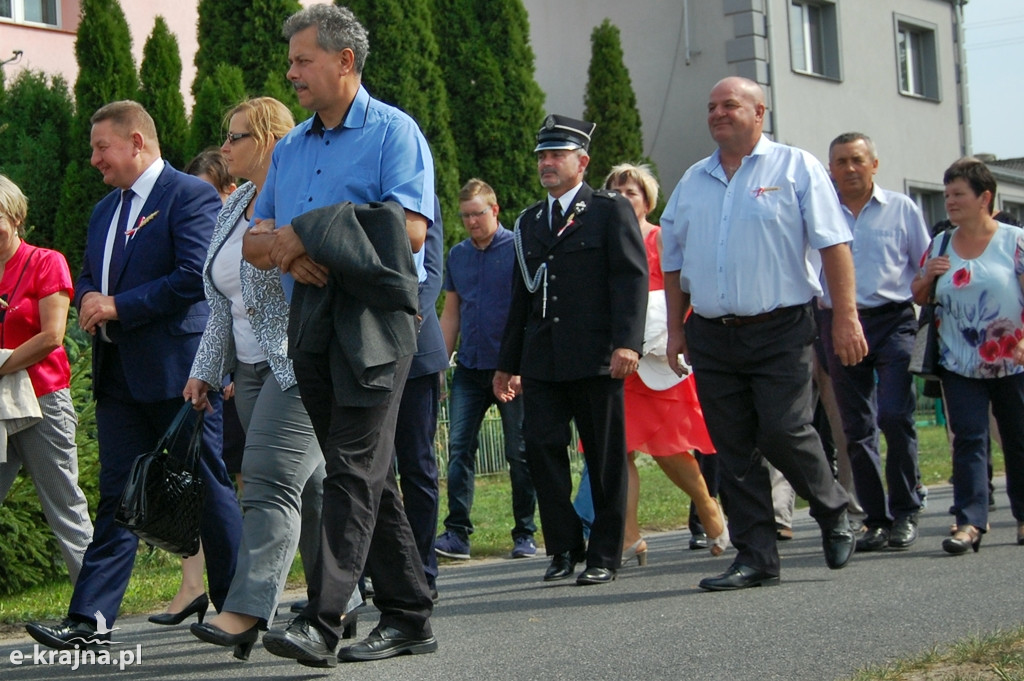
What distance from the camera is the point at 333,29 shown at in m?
4.96

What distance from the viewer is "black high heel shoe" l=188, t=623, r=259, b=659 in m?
4.70

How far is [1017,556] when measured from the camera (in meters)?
7.12

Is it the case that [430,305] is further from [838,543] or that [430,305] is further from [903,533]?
[903,533]

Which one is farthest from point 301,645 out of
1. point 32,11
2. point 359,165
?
point 32,11

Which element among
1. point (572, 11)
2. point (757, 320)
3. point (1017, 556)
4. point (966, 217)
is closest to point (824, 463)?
point (757, 320)

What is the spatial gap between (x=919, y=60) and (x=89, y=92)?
18125 millimetres

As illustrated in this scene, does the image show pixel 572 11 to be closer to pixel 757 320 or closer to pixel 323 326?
pixel 757 320

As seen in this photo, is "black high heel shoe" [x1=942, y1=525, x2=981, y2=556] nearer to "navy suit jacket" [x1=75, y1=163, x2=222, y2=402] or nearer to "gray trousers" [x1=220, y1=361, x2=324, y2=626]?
"gray trousers" [x1=220, y1=361, x2=324, y2=626]

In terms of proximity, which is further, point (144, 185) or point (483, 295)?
point (483, 295)

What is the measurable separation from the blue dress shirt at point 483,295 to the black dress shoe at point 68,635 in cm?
384

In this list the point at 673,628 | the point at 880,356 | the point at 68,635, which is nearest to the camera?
the point at 68,635

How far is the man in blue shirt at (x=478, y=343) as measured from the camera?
886cm

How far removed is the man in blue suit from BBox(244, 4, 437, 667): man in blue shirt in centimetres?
80

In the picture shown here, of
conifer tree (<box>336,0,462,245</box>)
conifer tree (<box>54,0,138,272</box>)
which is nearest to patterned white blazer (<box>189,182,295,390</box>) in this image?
conifer tree (<box>54,0,138,272</box>)
